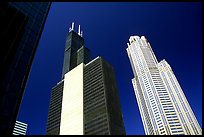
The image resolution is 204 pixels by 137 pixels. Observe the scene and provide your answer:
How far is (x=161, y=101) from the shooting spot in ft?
541

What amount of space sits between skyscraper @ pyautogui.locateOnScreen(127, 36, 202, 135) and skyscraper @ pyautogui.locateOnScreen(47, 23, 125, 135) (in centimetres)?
5447

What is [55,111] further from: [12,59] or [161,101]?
[12,59]

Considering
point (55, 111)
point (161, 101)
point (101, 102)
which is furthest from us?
point (161, 101)

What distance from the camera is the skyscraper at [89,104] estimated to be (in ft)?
354

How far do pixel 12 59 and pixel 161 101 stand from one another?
479 feet

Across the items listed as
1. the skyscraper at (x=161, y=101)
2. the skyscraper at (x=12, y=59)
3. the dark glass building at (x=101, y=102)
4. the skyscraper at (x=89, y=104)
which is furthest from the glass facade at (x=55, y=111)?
the skyscraper at (x=12, y=59)

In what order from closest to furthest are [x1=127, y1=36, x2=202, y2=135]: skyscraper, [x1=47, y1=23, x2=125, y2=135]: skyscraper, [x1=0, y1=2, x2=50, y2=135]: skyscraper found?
[x1=0, y1=2, x2=50, y2=135]: skyscraper → [x1=47, y1=23, x2=125, y2=135]: skyscraper → [x1=127, y1=36, x2=202, y2=135]: skyscraper

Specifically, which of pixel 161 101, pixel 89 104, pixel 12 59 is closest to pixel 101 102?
pixel 89 104

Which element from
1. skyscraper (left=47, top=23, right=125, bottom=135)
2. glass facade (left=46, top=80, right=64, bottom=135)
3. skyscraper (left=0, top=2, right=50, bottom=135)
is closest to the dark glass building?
skyscraper (left=47, top=23, right=125, bottom=135)

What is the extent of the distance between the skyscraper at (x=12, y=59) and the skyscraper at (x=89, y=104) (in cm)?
6651

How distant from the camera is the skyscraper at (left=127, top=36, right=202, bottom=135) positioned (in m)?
150

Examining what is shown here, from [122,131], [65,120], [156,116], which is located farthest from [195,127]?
[65,120]

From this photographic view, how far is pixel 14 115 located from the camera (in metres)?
38.9

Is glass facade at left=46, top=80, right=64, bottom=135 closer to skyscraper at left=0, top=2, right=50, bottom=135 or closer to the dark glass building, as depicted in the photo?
the dark glass building
